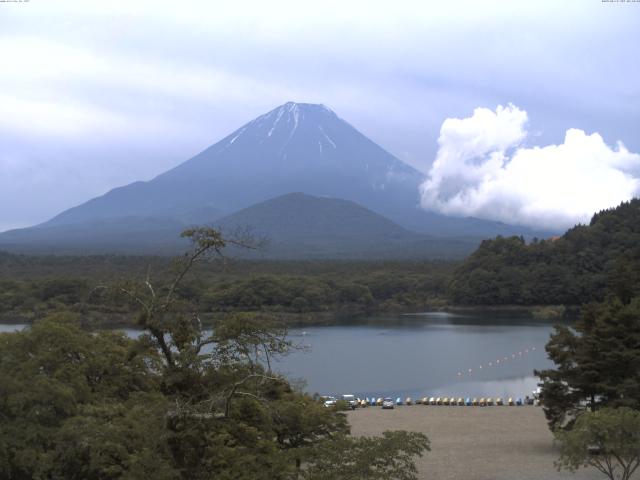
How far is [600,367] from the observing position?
14.3m

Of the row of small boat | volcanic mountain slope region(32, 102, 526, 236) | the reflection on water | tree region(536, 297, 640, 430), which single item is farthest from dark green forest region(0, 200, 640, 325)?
volcanic mountain slope region(32, 102, 526, 236)

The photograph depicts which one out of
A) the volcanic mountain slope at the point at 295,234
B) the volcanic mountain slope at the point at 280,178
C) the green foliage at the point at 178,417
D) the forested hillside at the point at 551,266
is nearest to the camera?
the green foliage at the point at 178,417

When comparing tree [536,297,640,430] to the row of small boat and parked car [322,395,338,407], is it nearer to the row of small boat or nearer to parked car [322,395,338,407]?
parked car [322,395,338,407]

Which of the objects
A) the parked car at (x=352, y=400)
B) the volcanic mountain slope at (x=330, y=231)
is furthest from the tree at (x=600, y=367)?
the volcanic mountain slope at (x=330, y=231)

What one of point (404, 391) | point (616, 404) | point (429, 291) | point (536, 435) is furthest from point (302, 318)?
point (616, 404)

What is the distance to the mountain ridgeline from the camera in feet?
426

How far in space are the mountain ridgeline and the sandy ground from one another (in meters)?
92.7

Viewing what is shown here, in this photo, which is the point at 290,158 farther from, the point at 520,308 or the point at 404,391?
the point at 404,391

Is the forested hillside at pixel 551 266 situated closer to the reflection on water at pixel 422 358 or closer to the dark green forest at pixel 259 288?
the dark green forest at pixel 259 288

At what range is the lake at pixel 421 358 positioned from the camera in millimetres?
26359

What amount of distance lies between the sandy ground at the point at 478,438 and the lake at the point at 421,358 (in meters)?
3.13

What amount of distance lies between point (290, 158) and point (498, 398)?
524 ft

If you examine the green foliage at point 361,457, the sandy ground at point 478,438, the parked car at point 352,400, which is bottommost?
the parked car at point 352,400

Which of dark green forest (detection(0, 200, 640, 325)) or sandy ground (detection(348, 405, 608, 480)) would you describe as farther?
dark green forest (detection(0, 200, 640, 325))
